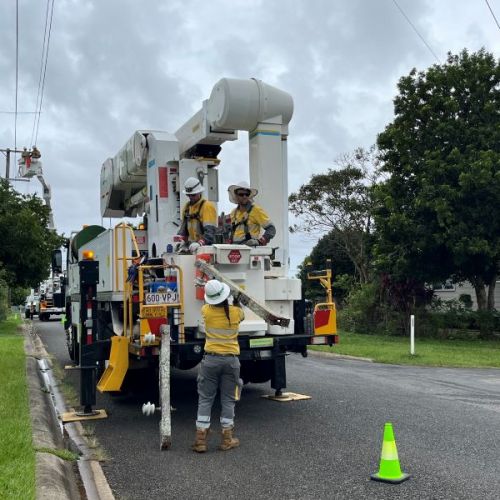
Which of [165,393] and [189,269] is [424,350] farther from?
[165,393]

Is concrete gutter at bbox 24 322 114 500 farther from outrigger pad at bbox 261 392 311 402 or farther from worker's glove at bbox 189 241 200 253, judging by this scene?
outrigger pad at bbox 261 392 311 402

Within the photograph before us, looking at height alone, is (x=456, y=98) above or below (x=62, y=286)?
above

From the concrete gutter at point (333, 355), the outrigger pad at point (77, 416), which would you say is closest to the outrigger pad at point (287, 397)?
the outrigger pad at point (77, 416)

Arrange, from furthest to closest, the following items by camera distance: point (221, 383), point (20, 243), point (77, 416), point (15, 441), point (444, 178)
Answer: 1. point (20, 243)
2. point (444, 178)
3. point (77, 416)
4. point (221, 383)
5. point (15, 441)

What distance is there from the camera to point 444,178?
21891mm

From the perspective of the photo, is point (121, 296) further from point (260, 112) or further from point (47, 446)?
point (260, 112)

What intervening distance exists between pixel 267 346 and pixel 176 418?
155 cm

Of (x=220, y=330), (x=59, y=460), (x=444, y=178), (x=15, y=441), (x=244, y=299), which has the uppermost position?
(x=444, y=178)

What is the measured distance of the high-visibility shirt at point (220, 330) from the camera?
6645 mm

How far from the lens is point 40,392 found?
384 inches

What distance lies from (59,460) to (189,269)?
2684 mm

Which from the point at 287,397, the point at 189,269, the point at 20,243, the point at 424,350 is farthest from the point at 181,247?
the point at 20,243

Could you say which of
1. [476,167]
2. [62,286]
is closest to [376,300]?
[476,167]

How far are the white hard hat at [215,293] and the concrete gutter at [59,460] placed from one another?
193 cm
